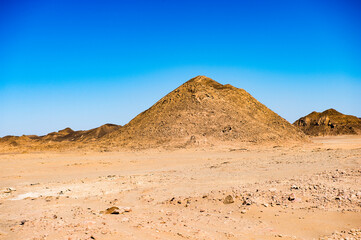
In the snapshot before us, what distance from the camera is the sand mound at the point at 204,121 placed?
29328mm

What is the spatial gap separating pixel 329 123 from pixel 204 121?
166 feet

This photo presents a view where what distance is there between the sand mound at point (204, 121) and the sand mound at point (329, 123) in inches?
1474

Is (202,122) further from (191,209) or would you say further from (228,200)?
(191,209)

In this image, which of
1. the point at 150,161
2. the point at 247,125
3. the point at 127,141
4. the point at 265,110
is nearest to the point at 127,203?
the point at 150,161

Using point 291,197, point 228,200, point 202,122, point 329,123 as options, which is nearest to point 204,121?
point 202,122

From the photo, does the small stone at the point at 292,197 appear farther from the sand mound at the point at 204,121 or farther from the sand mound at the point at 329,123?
the sand mound at the point at 329,123

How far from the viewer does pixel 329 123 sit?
70.0m

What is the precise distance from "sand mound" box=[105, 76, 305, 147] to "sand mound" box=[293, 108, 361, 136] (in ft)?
123

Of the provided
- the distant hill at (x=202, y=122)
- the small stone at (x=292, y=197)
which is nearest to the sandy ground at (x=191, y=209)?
the small stone at (x=292, y=197)

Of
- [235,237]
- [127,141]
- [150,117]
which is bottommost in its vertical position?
[235,237]

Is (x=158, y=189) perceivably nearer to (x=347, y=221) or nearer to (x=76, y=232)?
(x=76, y=232)

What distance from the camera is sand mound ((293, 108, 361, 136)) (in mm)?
66188

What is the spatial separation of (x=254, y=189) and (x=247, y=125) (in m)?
23.1

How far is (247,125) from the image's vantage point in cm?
3117
